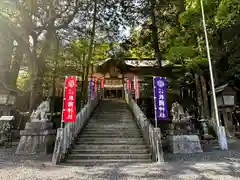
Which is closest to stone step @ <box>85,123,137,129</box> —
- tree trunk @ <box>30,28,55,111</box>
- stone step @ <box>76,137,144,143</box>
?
stone step @ <box>76,137,144,143</box>

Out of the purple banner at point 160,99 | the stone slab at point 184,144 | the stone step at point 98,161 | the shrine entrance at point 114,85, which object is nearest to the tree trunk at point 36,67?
the stone step at point 98,161

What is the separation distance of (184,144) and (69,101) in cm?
486

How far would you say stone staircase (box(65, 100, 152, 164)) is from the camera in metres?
7.70

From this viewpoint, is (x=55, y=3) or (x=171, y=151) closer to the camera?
(x=171, y=151)

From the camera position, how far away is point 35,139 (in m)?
8.90

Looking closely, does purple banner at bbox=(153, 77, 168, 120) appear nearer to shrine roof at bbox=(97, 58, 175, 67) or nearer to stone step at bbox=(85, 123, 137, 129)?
stone step at bbox=(85, 123, 137, 129)

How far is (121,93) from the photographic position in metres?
22.5

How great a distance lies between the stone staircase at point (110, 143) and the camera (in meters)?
7.70

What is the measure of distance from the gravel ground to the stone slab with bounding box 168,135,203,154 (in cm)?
123

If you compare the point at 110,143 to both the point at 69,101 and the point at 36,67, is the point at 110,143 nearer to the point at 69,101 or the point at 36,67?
the point at 69,101

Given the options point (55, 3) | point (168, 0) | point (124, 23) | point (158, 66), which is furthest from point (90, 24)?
point (158, 66)

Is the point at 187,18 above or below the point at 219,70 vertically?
above

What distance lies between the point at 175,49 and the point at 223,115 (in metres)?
4.57

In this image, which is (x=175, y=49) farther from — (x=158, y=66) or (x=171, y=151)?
(x=158, y=66)
